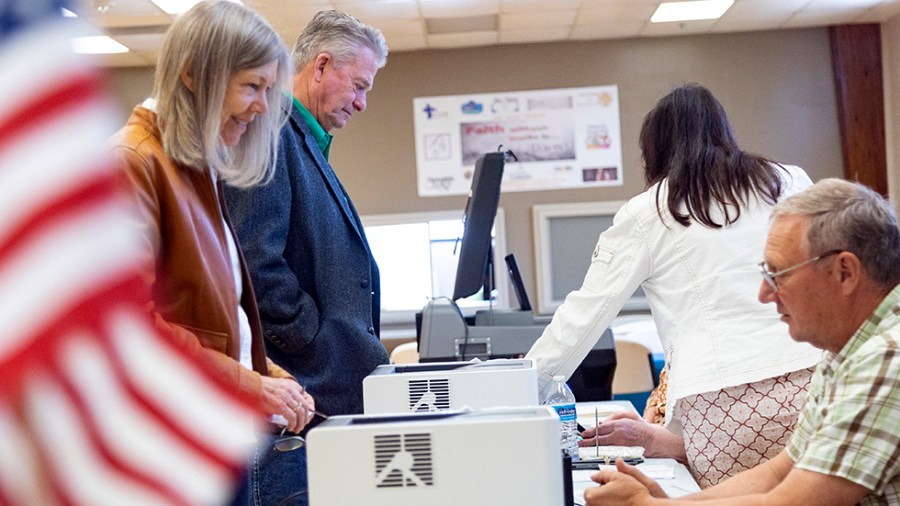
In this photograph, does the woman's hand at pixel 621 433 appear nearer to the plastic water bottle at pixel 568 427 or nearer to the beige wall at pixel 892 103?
the plastic water bottle at pixel 568 427

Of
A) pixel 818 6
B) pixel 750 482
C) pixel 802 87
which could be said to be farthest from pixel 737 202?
pixel 802 87

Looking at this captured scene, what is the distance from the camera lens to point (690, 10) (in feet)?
21.1

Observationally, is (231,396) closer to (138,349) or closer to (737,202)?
(138,349)

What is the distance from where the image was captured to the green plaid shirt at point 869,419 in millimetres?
1291

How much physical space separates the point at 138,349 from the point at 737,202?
1.66 meters

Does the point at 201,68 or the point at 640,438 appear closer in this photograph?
the point at 201,68

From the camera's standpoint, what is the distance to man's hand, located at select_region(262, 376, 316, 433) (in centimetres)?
145

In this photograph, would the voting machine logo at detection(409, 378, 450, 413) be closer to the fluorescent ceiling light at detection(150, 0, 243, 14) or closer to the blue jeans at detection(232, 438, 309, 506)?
the blue jeans at detection(232, 438, 309, 506)

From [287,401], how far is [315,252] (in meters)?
0.69

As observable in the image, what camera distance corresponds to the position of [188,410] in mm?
958

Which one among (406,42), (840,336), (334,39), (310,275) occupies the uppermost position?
(406,42)

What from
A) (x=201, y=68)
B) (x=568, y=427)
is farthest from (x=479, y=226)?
(x=201, y=68)

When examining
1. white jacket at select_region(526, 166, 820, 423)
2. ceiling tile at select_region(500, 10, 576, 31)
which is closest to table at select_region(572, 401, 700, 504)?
white jacket at select_region(526, 166, 820, 423)

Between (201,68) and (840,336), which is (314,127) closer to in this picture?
(201,68)
